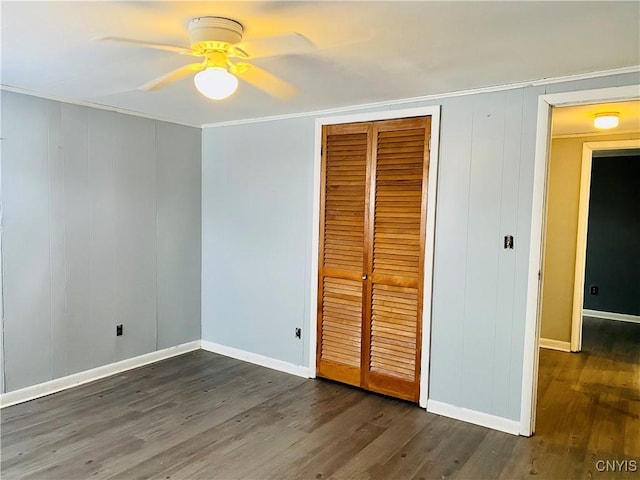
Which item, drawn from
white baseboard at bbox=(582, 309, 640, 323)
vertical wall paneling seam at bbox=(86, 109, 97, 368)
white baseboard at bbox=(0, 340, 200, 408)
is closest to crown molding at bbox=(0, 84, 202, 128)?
vertical wall paneling seam at bbox=(86, 109, 97, 368)

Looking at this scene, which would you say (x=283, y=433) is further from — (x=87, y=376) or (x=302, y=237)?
(x=87, y=376)

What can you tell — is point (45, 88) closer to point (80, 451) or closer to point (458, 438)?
point (80, 451)

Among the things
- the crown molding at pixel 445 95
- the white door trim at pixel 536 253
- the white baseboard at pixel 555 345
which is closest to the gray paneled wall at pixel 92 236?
the crown molding at pixel 445 95

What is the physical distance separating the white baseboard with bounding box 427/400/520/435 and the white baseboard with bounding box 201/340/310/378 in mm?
1193

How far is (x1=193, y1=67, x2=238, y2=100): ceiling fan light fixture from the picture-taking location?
2.02 m

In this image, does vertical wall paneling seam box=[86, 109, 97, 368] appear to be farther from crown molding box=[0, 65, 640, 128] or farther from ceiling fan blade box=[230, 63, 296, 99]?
ceiling fan blade box=[230, 63, 296, 99]

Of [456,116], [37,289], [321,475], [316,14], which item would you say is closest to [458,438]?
[321,475]

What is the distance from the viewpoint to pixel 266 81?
2934 millimetres

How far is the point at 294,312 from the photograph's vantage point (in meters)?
4.14

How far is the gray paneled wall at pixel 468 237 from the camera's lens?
3.02 m

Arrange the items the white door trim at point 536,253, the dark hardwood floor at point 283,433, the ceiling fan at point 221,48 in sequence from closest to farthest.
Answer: the ceiling fan at point 221,48, the dark hardwood floor at point 283,433, the white door trim at point 536,253

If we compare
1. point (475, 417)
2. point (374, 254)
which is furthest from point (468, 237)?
point (475, 417)

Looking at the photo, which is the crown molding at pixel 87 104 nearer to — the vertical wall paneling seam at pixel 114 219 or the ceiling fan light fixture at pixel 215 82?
the vertical wall paneling seam at pixel 114 219

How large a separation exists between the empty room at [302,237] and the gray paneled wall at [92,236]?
0.06ft
